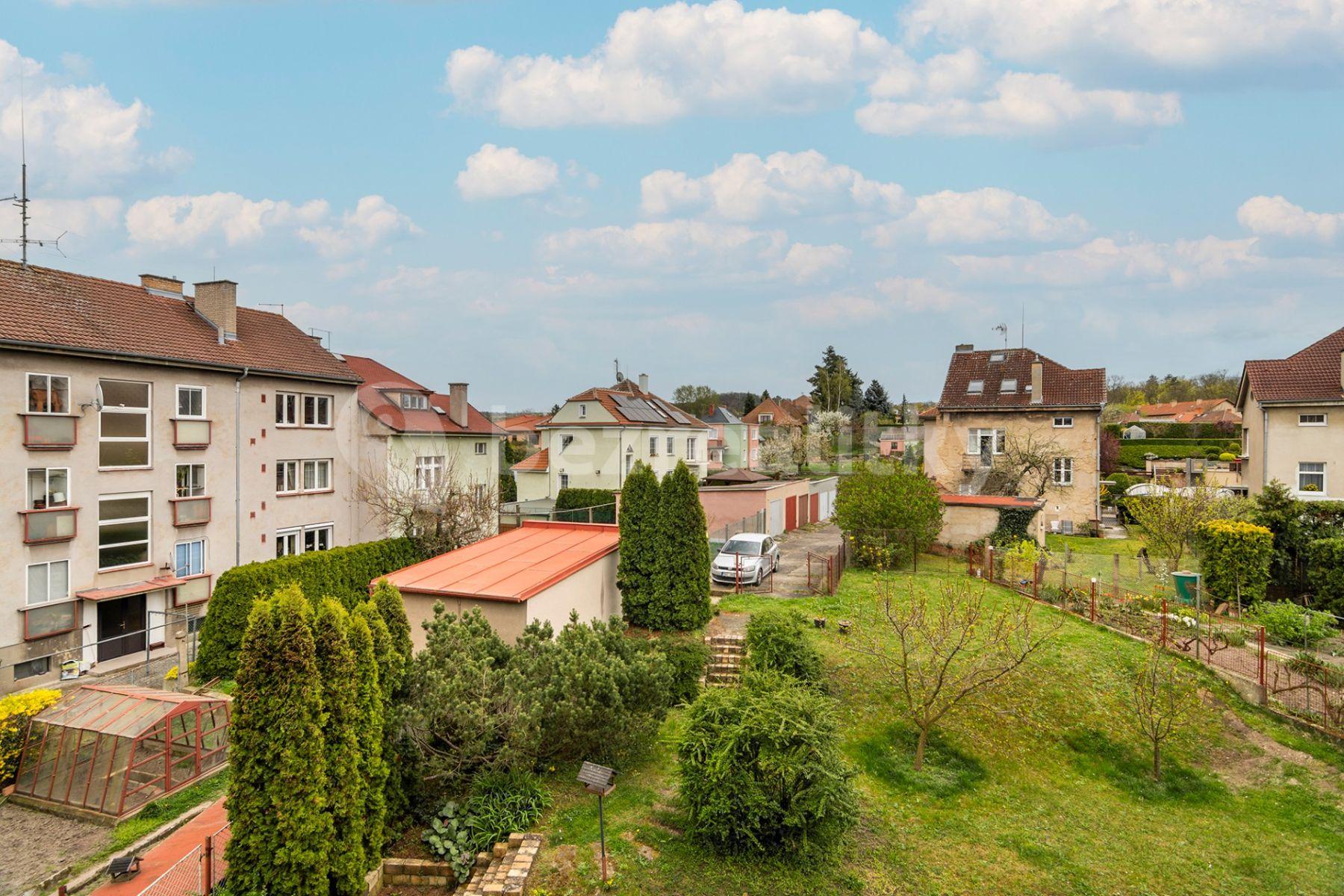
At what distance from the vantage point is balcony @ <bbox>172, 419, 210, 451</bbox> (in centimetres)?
2183

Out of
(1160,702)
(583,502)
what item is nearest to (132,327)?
(583,502)

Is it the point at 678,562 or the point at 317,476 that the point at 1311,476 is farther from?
the point at 317,476

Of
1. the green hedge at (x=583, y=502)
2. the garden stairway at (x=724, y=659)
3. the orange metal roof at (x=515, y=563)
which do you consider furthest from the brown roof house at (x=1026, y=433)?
the orange metal roof at (x=515, y=563)

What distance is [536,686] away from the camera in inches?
437

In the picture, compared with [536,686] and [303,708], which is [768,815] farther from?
[303,708]

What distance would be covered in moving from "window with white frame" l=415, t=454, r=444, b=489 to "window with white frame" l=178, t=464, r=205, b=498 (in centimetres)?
796

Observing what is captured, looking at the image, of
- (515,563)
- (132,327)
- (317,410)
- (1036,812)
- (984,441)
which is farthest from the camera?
(984,441)

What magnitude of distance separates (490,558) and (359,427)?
14995 mm

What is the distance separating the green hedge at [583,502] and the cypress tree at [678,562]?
18.6 metres

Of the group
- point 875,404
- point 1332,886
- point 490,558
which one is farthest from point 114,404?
point 875,404

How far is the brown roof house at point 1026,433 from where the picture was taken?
36.0 m

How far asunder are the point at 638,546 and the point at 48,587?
15271mm

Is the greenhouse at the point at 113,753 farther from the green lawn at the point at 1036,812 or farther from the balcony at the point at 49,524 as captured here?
the green lawn at the point at 1036,812

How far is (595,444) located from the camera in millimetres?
42625
